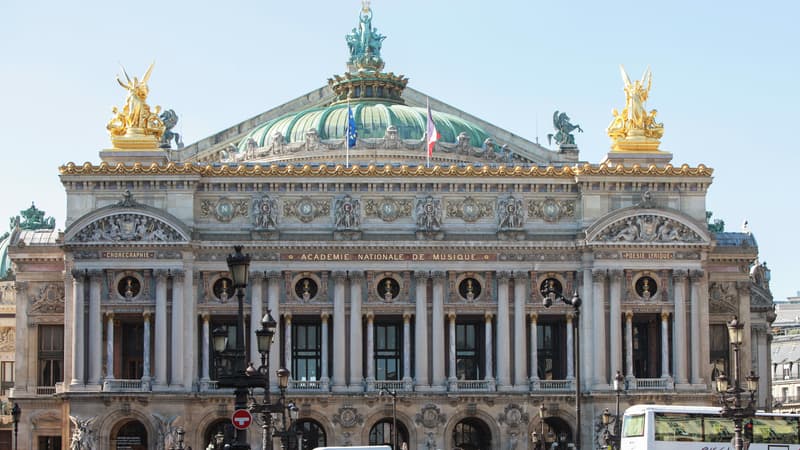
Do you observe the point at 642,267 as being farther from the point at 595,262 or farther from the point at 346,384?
the point at 346,384

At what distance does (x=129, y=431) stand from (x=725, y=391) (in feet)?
131

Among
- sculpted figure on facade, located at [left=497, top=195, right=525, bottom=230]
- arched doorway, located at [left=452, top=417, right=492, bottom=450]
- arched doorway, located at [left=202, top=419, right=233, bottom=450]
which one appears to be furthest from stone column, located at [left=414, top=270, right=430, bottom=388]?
arched doorway, located at [left=202, top=419, right=233, bottom=450]

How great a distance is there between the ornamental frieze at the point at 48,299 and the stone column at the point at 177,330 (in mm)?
8143

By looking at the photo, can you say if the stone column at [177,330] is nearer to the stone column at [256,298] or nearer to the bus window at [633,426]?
the stone column at [256,298]

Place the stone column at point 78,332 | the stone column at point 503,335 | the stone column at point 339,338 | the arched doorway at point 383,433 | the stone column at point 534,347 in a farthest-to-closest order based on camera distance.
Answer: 1. the arched doorway at point 383,433
2. the stone column at point 534,347
3. the stone column at point 503,335
4. the stone column at point 339,338
5. the stone column at point 78,332

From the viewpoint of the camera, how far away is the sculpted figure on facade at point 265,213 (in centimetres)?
10181

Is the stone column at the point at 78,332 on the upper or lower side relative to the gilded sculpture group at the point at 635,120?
lower

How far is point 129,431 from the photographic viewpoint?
100 metres

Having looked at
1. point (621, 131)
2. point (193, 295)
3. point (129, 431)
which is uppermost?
point (621, 131)

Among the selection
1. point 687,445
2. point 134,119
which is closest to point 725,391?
point 687,445

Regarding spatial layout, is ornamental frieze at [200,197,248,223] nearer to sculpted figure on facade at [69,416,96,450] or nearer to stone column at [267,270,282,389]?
stone column at [267,270,282,389]

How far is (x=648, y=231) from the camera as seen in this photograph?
4006 inches

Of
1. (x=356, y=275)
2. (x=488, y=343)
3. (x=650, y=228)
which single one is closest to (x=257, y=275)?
(x=356, y=275)

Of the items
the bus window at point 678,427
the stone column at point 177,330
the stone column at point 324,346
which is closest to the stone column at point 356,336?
the stone column at point 324,346
